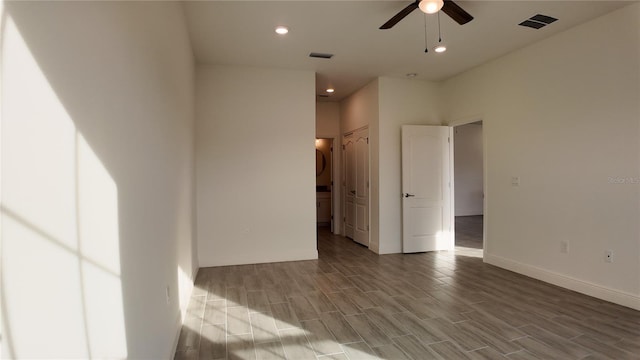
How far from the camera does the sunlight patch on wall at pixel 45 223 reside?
0.65 meters

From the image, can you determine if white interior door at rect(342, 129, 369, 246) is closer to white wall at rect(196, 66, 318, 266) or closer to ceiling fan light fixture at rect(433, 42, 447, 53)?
white wall at rect(196, 66, 318, 266)

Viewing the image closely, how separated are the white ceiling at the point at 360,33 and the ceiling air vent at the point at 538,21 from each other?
7 centimetres

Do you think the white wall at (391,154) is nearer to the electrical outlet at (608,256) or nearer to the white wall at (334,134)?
the white wall at (334,134)

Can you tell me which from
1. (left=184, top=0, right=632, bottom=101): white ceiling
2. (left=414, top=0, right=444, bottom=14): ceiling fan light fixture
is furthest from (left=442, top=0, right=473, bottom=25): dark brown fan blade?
(left=184, top=0, right=632, bottom=101): white ceiling

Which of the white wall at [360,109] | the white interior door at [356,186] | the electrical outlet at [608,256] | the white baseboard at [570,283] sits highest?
the white wall at [360,109]

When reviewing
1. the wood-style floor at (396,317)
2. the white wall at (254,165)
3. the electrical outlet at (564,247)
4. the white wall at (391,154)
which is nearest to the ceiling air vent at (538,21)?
the white wall at (391,154)

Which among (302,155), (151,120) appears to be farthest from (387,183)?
(151,120)

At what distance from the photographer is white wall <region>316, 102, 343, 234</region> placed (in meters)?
7.13

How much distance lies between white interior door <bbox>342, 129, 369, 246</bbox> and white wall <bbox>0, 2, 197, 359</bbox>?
4495mm

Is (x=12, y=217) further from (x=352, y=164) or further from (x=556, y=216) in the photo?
(x=352, y=164)

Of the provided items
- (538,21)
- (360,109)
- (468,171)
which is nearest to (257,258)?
(360,109)

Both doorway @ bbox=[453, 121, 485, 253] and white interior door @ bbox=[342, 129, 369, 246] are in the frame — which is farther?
doorway @ bbox=[453, 121, 485, 253]

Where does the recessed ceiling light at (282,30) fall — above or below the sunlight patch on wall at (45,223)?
above

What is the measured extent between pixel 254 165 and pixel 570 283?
427 centimetres
